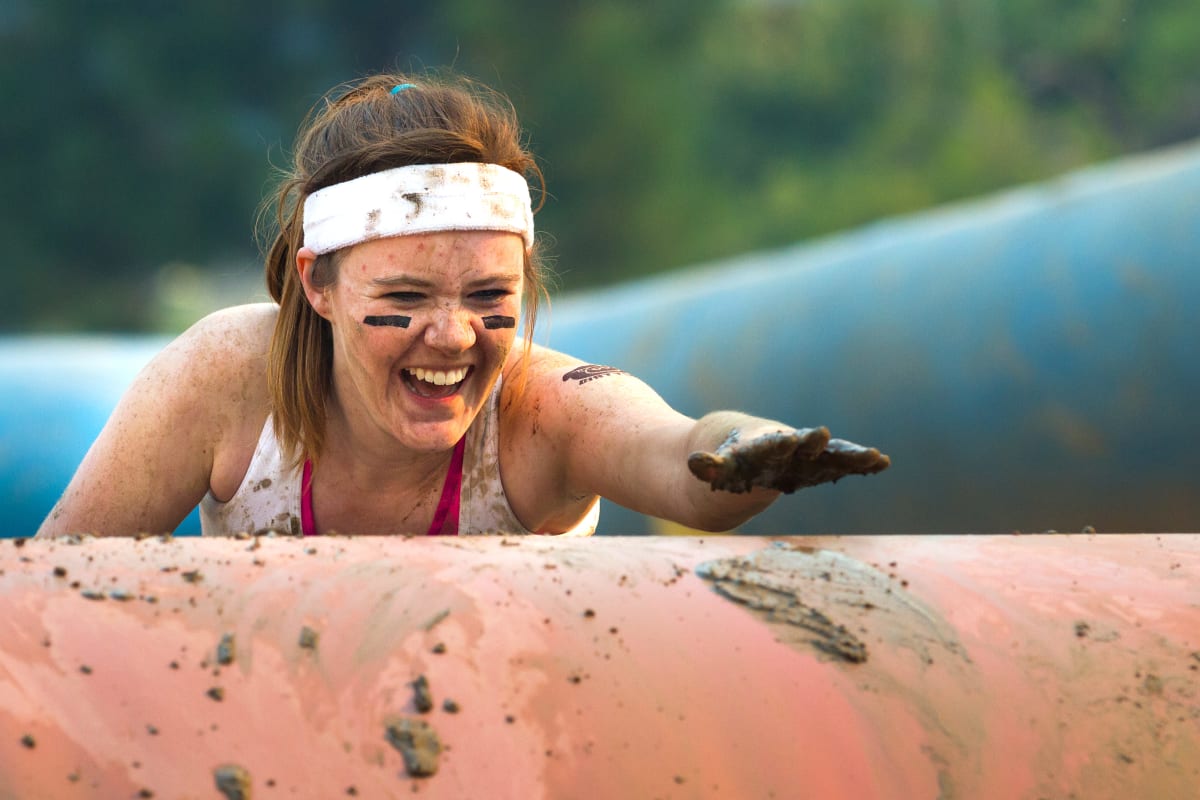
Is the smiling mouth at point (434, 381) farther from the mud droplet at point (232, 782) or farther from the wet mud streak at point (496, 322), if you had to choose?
the mud droplet at point (232, 782)

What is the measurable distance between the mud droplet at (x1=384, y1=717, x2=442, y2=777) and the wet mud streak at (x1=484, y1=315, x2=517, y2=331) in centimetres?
77

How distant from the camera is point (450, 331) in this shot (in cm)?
178

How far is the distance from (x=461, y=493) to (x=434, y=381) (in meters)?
0.22

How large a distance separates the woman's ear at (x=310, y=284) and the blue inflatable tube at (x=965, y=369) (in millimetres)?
2019

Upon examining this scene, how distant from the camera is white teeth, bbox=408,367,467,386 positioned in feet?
6.05

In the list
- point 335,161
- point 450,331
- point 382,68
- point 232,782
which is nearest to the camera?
point 232,782

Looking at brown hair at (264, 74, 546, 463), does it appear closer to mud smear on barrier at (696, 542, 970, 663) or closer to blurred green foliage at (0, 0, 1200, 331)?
mud smear on barrier at (696, 542, 970, 663)

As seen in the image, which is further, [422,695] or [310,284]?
[310,284]

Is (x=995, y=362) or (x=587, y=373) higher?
(x=995, y=362)

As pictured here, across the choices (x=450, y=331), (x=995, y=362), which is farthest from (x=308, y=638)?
(x=995, y=362)

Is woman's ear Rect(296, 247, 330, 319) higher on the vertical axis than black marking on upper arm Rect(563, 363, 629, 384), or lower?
higher

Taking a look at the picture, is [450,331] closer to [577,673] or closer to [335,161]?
[335,161]

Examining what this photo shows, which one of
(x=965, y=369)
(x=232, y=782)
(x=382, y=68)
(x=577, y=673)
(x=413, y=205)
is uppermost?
(x=382, y=68)

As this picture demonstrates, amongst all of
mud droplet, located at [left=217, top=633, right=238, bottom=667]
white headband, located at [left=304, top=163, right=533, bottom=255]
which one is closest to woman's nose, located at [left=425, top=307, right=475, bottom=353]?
white headband, located at [left=304, top=163, right=533, bottom=255]
